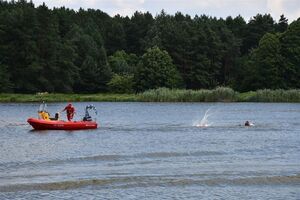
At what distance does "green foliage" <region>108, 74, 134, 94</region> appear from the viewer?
12138 centimetres

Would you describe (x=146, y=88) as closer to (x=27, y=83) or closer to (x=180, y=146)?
(x=27, y=83)

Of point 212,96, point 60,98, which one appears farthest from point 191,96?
point 60,98

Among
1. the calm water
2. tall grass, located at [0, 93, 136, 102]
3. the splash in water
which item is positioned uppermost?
tall grass, located at [0, 93, 136, 102]

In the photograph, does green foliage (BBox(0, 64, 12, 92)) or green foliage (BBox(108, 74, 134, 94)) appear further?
green foliage (BBox(108, 74, 134, 94))

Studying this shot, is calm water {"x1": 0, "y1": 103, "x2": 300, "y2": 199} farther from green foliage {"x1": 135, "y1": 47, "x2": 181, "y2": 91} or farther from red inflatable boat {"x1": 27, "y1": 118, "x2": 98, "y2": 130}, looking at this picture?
green foliage {"x1": 135, "y1": 47, "x2": 181, "y2": 91}

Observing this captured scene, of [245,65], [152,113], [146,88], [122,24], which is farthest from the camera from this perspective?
[122,24]

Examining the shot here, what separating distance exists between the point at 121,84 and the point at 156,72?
6.36 meters

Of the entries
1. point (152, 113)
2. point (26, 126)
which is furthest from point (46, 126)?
point (152, 113)

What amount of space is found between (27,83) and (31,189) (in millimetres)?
96925

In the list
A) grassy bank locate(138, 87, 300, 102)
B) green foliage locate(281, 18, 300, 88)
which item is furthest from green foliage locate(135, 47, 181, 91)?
green foliage locate(281, 18, 300, 88)

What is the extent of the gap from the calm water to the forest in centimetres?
6007

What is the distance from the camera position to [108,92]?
409 feet

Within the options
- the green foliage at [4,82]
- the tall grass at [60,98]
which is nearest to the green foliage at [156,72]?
the tall grass at [60,98]

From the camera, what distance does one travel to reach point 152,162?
34.8 meters
